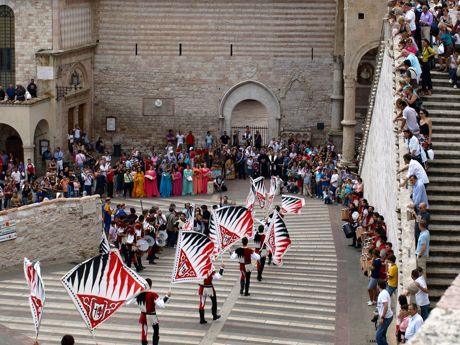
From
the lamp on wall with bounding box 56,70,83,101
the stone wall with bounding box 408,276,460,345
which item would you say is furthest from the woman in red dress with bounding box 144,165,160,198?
the stone wall with bounding box 408,276,460,345

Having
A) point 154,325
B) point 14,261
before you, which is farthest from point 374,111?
point 154,325

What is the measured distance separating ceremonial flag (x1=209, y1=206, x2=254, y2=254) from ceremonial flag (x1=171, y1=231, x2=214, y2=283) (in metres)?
2.98

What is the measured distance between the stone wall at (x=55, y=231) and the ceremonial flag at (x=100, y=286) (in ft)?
25.8

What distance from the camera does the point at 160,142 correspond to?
46.6 meters

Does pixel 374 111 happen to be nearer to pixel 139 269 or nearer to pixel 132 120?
pixel 139 269

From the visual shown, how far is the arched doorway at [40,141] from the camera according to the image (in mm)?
41562

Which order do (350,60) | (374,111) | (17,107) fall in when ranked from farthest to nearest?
(17,107)
(350,60)
(374,111)

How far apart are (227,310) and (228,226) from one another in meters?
2.62

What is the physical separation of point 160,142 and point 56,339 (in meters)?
25.2

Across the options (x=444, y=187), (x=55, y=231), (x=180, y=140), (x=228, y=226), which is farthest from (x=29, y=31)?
(x=444, y=187)

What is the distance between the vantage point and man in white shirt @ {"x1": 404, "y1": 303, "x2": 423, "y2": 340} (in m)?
17.3

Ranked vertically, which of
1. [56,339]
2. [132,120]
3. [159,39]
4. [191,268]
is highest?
[159,39]

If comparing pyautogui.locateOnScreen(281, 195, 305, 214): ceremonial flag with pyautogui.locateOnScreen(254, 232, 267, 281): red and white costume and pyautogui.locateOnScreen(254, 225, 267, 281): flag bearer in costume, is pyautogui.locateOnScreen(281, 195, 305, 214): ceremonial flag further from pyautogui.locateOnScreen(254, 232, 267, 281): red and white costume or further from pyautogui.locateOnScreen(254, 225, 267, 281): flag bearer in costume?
pyautogui.locateOnScreen(254, 232, 267, 281): red and white costume

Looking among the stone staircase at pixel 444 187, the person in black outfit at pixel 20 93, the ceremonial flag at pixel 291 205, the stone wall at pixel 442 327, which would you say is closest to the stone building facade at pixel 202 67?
the person in black outfit at pixel 20 93
